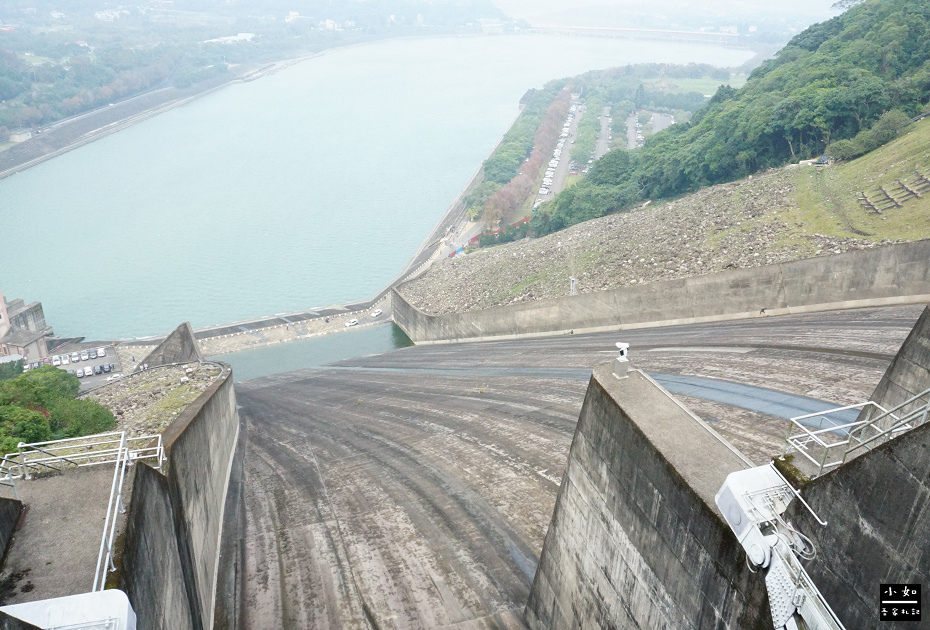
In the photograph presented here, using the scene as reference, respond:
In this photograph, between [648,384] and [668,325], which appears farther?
[668,325]

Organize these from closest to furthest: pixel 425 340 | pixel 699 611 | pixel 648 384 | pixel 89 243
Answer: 1. pixel 699 611
2. pixel 648 384
3. pixel 425 340
4. pixel 89 243

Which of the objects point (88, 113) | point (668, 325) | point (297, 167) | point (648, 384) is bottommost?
point (668, 325)

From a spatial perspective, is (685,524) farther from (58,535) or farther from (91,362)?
(91,362)

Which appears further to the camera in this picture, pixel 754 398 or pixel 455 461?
pixel 455 461

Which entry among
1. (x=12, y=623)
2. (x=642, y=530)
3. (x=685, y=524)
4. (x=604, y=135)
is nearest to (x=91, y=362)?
(x=12, y=623)

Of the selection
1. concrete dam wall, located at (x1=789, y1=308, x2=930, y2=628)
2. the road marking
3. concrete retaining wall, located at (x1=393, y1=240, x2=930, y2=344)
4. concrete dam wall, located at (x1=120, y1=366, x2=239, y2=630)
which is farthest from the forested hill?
concrete dam wall, located at (x1=120, y1=366, x2=239, y2=630)

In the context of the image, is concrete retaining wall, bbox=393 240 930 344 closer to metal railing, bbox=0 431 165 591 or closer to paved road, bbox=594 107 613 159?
metal railing, bbox=0 431 165 591

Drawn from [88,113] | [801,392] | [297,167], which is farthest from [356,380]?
[88,113]

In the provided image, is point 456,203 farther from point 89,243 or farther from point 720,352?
point 720,352
